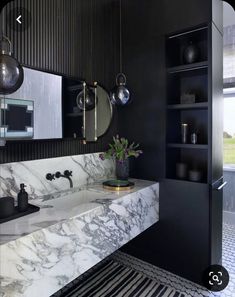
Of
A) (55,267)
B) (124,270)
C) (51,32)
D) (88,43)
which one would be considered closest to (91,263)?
(55,267)

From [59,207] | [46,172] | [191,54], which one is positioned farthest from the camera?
[191,54]

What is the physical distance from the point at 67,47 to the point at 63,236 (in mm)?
1612

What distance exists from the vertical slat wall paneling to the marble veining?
0.06 meters

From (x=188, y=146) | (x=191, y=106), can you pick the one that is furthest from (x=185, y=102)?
(x=188, y=146)

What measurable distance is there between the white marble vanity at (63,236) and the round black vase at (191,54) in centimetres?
135

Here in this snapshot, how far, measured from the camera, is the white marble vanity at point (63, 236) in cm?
121

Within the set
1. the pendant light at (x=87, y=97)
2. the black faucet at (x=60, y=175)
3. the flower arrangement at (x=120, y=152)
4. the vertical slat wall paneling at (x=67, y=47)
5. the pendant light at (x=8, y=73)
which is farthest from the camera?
the flower arrangement at (x=120, y=152)

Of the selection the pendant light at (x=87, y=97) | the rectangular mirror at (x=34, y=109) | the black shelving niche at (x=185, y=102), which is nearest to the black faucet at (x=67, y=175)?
the rectangular mirror at (x=34, y=109)

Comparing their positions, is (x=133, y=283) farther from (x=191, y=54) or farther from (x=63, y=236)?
(x=191, y=54)

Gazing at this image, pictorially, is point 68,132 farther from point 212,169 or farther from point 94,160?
point 212,169

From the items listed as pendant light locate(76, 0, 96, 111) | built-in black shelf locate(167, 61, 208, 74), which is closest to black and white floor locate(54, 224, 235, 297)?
pendant light locate(76, 0, 96, 111)

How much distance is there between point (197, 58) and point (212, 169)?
1086 mm
